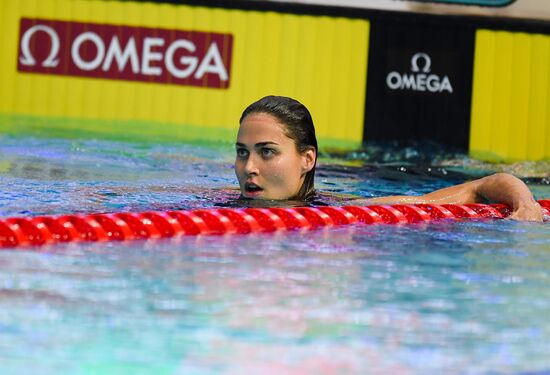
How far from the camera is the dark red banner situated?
7.04 metres

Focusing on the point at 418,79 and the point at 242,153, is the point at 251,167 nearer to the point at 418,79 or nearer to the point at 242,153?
the point at 242,153

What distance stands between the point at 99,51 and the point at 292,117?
356cm

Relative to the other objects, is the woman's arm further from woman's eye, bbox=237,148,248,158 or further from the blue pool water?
woman's eye, bbox=237,148,248,158

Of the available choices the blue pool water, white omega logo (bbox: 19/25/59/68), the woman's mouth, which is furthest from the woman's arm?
white omega logo (bbox: 19/25/59/68)

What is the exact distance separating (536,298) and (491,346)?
496 mm

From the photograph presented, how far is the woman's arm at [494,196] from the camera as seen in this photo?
12.5ft

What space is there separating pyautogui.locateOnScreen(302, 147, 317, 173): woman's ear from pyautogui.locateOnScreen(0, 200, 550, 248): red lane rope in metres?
0.30

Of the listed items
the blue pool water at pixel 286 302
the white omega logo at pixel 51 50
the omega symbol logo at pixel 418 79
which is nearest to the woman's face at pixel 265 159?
the blue pool water at pixel 286 302

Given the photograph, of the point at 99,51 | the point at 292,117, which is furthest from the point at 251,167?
the point at 99,51

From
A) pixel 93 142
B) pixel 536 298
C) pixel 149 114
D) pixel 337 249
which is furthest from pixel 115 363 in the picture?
pixel 149 114

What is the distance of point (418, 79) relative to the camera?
7.17 metres

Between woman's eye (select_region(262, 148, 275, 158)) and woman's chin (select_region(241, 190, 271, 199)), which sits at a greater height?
woman's eye (select_region(262, 148, 275, 158))

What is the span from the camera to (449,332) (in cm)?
204

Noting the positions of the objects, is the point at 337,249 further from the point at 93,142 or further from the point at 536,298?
the point at 93,142
